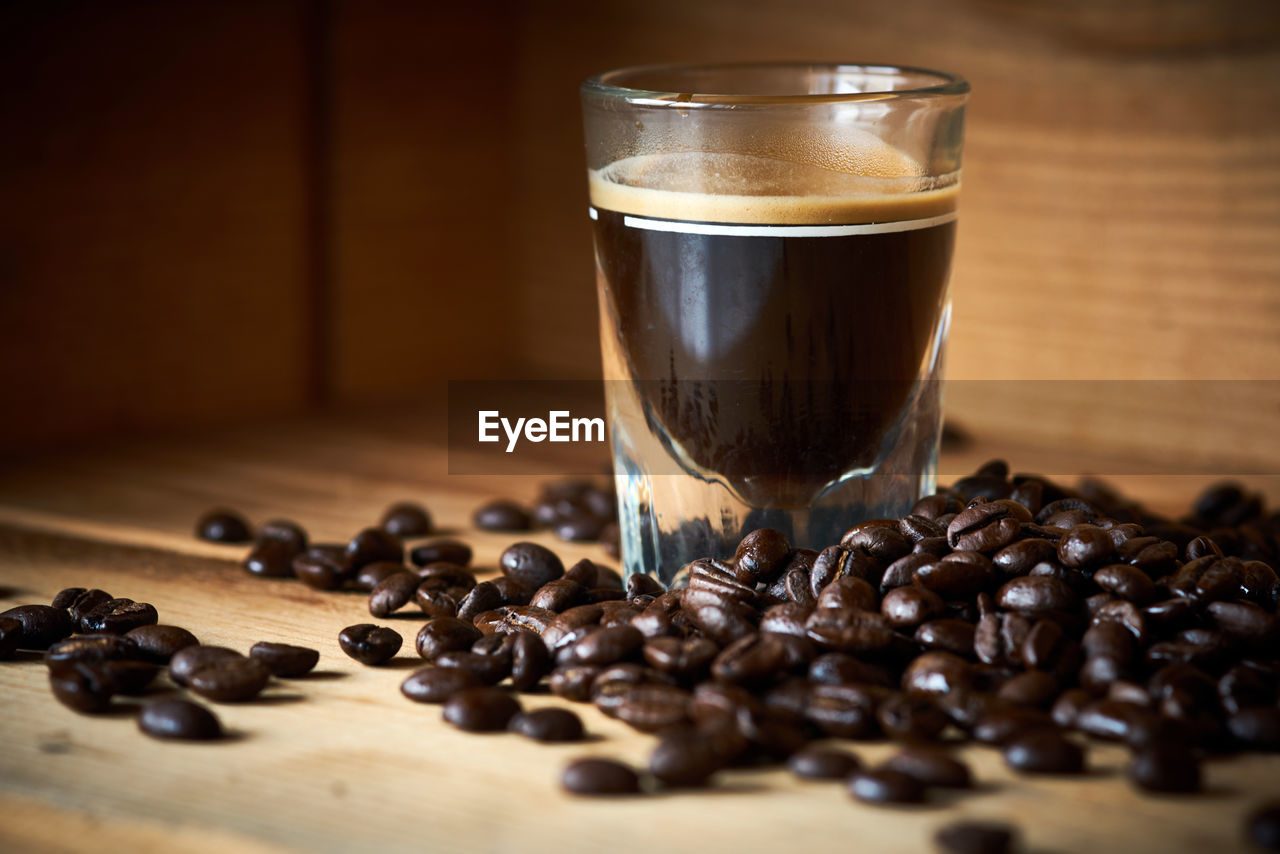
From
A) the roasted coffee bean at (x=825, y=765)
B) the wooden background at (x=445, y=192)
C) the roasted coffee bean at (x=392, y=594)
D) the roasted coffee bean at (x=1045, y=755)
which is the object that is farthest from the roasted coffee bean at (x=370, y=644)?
the wooden background at (x=445, y=192)

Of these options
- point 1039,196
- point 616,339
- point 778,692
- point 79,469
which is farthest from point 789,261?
point 79,469

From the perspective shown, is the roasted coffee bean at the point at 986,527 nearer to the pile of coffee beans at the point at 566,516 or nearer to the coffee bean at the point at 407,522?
the pile of coffee beans at the point at 566,516

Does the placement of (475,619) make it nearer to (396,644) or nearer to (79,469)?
(396,644)

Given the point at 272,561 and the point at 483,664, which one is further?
the point at 272,561

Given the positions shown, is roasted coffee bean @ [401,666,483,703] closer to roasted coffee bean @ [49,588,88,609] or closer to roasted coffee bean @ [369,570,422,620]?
roasted coffee bean @ [369,570,422,620]

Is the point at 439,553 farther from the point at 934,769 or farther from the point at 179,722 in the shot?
the point at 934,769

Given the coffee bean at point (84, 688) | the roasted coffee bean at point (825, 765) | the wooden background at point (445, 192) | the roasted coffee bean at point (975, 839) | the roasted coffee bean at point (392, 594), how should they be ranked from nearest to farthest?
the roasted coffee bean at point (975, 839) → the roasted coffee bean at point (825, 765) → the coffee bean at point (84, 688) → the roasted coffee bean at point (392, 594) → the wooden background at point (445, 192)

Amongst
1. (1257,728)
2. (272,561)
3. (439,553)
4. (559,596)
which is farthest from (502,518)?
(1257,728)
